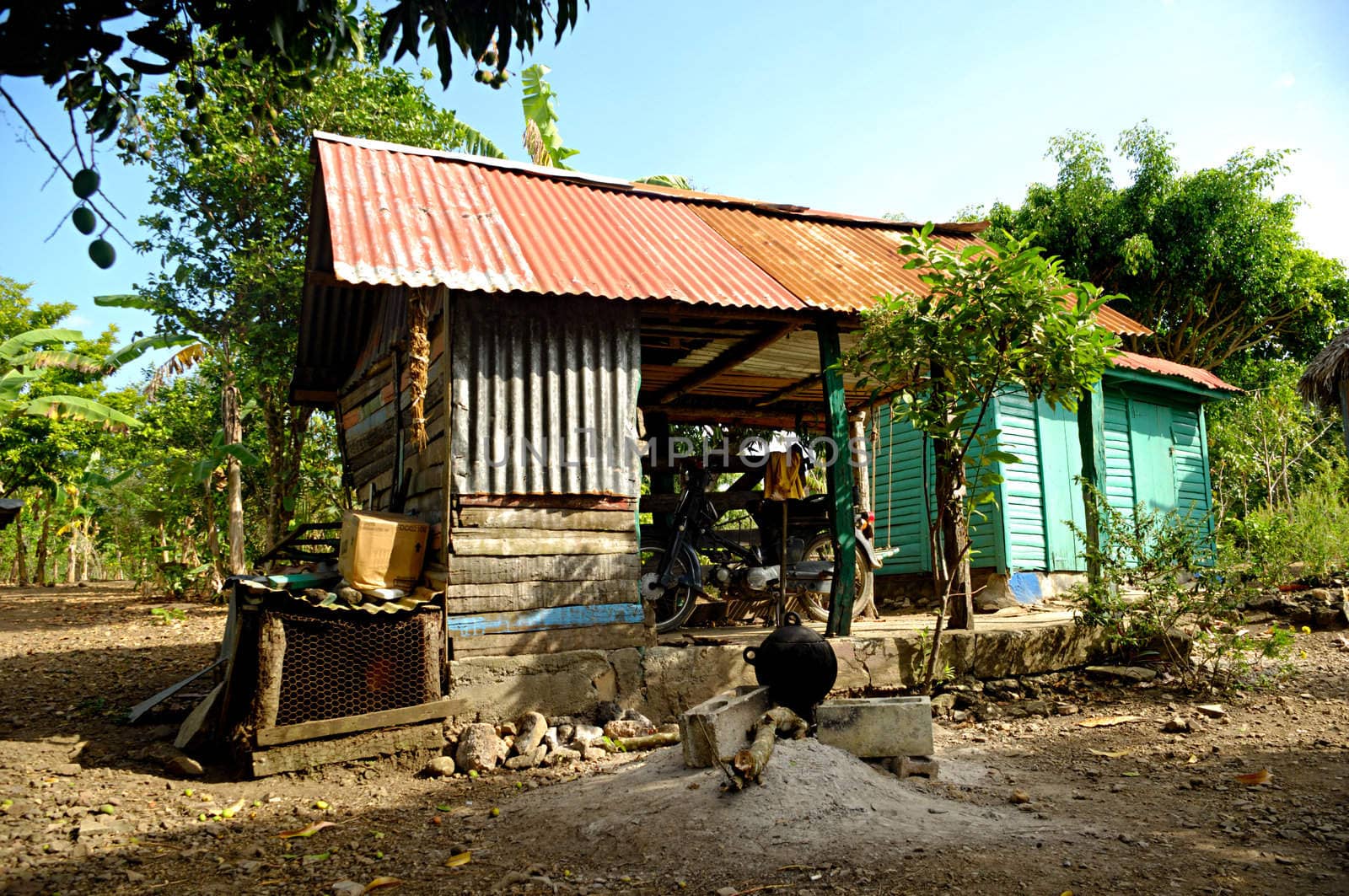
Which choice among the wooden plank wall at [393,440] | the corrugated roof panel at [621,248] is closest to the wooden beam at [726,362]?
the corrugated roof panel at [621,248]

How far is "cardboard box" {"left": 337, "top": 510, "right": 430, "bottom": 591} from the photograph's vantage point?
6.07 meters

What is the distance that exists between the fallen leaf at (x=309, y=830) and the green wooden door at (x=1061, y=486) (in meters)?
8.78

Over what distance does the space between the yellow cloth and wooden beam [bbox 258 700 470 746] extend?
3.44 metres

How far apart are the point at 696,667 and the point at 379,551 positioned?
7.88ft

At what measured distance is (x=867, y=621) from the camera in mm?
9117

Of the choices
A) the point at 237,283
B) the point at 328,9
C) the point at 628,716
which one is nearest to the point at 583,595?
the point at 628,716

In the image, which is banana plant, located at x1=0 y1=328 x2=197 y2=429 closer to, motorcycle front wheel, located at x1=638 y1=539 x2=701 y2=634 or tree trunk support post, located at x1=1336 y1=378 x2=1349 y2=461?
motorcycle front wheel, located at x1=638 y1=539 x2=701 y2=634

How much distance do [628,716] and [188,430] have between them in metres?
15.1

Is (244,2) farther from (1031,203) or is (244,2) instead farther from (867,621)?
(1031,203)

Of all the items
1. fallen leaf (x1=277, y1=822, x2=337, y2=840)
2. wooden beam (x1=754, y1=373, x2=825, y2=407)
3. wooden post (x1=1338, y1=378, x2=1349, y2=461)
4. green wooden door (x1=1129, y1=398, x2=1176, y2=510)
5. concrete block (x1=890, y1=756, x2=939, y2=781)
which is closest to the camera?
fallen leaf (x1=277, y1=822, x2=337, y2=840)

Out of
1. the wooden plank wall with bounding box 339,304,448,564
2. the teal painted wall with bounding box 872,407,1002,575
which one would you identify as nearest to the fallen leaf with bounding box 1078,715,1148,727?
the teal painted wall with bounding box 872,407,1002,575

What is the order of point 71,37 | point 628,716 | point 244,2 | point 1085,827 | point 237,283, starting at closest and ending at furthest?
point 71,37, point 244,2, point 1085,827, point 628,716, point 237,283

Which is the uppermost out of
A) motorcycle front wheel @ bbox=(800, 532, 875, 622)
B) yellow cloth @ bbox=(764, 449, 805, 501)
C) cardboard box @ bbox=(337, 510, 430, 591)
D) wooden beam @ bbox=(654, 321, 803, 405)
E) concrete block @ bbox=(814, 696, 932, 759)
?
wooden beam @ bbox=(654, 321, 803, 405)

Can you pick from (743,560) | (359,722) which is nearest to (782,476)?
(743,560)
